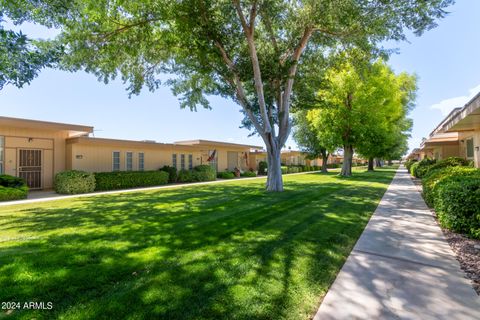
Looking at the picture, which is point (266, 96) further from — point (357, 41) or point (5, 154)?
point (5, 154)

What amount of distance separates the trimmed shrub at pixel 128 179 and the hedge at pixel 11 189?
3.47 m

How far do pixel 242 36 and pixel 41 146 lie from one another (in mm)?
12160

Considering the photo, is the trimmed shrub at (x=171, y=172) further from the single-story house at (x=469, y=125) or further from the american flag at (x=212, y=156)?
the single-story house at (x=469, y=125)

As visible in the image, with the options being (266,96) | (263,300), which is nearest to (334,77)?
(266,96)

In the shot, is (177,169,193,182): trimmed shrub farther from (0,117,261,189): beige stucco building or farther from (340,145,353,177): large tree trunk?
(340,145,353,177): large tree trunk

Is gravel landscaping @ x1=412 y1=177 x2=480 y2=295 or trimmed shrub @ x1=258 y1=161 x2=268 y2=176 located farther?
trimmed shrub @ x1=258 y1=161 x2=268 y2=176

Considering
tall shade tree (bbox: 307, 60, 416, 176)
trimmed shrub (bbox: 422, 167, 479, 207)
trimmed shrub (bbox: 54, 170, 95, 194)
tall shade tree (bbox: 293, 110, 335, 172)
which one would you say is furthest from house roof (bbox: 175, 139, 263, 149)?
trimmed shrub (bbox: 422, 167, 479, 207)

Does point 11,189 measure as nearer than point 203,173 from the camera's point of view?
Yes

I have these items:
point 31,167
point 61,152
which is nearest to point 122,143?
point 61,152

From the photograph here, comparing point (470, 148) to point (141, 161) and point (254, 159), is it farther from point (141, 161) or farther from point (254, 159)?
point (254, 159)

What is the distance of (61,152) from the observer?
15070 mm

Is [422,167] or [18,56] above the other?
[18,56]

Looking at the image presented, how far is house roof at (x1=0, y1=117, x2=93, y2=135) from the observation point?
1211 centimetres

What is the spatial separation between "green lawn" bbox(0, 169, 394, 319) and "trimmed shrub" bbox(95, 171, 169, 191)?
8.03 meters
